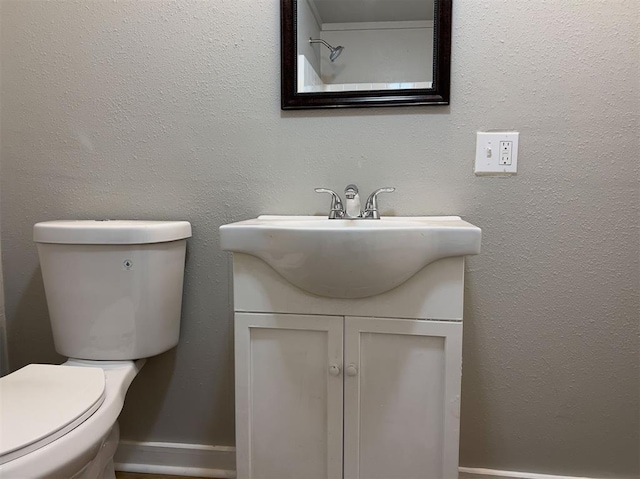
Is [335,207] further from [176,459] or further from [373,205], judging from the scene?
[176,459]

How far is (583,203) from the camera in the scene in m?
1.17

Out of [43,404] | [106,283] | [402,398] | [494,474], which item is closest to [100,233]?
[106,283]

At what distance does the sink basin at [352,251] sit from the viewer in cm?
86

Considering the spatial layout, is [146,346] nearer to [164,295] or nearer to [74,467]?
[164,295]

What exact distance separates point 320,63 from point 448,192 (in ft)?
1.64

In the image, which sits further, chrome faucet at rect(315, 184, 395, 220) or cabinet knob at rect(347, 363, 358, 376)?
chrome faucet at rect(315, 184, 395, 220)

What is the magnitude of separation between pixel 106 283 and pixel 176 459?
24.2 inches

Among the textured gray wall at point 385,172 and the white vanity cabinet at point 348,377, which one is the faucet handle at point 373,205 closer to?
the textured gray wall at point 385,172

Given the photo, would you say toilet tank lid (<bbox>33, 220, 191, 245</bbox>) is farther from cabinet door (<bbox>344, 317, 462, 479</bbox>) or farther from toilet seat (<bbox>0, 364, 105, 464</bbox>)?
Result: cabinet door (<bbox>344, 317, 462, 479</bbox>)

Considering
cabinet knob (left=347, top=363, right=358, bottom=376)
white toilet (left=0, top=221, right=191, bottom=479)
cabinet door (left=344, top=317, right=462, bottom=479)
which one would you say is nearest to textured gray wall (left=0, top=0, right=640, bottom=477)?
white toilet (left=0, top=221, right=191, bottom=479)

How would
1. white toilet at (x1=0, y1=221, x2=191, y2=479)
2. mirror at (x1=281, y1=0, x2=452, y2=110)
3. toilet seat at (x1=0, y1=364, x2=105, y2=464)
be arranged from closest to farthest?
1. toilet seat at (x1=0, y1=364, x2=105, y2=464)
2. white toilet at (x1=0, y1=221, x2=191, y2=479)
3. mirror at (x1=281, y1=0, x2=452, y2=110)

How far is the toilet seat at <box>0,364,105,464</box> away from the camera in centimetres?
76

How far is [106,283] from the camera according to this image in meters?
1.13

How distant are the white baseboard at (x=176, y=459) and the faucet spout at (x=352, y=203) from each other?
80cm
